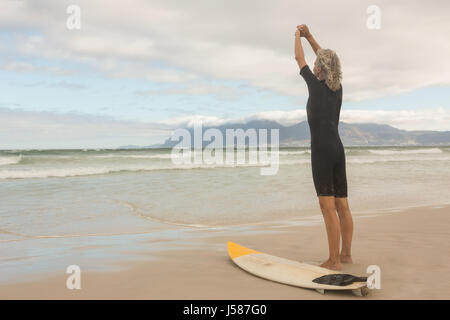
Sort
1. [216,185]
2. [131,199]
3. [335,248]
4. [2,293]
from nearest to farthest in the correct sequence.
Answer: [2,293]
[335,248]
[131,199]
[216,185]

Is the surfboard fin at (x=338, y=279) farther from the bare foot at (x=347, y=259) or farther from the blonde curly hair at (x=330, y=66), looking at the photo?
the blonde curly hair at (x=330, y=66)

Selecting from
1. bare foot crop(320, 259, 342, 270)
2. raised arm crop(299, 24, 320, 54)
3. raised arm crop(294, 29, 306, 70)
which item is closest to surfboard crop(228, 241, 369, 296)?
bare foot crop(320, 259, 342, 270)

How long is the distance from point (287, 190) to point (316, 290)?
27.1 ft

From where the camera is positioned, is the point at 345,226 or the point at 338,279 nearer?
the point at 338,279

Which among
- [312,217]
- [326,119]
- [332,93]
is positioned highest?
[332,93]

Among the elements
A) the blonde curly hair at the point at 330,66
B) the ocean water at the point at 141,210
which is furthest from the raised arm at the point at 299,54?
the ocean water at the point at 141,210

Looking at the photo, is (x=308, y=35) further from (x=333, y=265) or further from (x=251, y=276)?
(x=251, y=276)

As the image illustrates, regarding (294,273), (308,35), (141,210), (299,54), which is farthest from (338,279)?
(141,210)

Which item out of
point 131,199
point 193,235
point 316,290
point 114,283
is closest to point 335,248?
point 316,290

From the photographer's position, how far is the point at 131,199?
9.64 m

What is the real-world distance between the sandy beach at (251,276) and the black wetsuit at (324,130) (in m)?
0.93

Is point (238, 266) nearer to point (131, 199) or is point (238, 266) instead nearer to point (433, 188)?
point (131, 199)

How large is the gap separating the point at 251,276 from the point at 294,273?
39 cm

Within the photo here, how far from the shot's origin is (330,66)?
344 cm
